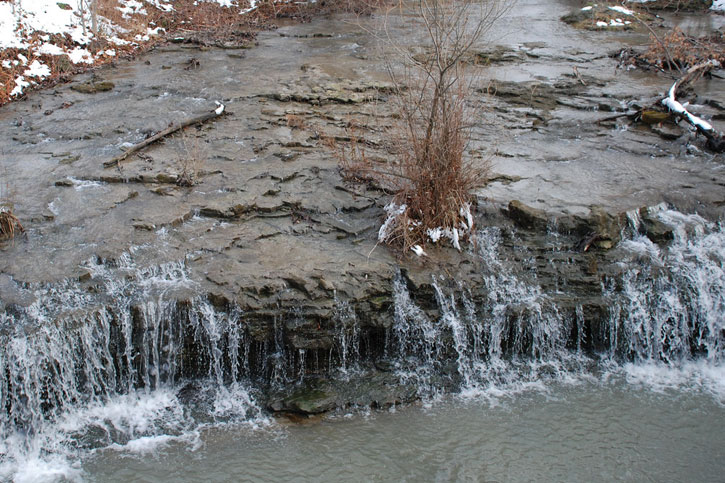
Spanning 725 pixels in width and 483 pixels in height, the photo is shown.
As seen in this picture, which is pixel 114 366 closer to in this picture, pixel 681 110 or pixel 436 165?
pixel 436 165

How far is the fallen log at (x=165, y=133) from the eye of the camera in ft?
21.8

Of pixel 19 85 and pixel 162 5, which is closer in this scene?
pixel 19 85

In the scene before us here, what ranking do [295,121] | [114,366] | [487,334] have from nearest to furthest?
[114,366]
[487,334]
[295,121]

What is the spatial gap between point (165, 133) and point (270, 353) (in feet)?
11.9

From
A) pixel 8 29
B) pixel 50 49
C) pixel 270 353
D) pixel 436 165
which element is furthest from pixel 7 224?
pixel 8 29

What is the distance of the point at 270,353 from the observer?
491 centimetres

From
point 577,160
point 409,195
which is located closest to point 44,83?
point 409,195

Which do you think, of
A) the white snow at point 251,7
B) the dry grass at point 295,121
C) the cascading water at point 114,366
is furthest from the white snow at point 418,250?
the white snow at point 251,7

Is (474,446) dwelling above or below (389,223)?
below

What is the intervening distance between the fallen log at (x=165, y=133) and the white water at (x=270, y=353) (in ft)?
6.45

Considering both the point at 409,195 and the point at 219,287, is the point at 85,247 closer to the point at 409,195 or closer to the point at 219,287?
the point at 219,287

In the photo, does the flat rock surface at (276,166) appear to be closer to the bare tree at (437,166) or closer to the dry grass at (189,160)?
the dry grass at (189,160)

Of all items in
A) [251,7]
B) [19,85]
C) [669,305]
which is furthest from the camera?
[251,7]

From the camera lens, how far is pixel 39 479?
400 cm
